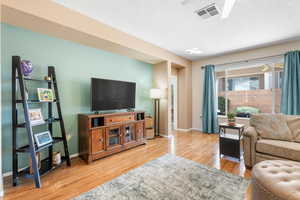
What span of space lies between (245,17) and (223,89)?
271 cm

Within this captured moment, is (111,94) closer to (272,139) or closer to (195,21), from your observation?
(195,21)

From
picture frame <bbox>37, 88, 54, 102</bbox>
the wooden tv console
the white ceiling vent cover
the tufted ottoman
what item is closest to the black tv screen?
the wooden tv console

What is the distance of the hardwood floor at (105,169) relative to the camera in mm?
1712

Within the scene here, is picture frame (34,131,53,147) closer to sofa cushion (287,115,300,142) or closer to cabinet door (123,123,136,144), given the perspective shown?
cabinet door (123,123,136,144)

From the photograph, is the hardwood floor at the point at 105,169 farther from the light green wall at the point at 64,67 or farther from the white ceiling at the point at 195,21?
the white ceiling at the point at 195,21

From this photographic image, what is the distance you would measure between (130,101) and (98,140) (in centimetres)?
124

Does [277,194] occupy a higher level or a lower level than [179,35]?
lower

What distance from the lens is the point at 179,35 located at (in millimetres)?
3035

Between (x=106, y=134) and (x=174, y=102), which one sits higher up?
(x=174, y=102)

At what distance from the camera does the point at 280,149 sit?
2.02 meters

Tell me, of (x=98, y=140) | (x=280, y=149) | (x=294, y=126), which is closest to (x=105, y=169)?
(x=98, y=140)

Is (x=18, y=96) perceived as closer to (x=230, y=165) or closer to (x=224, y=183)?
(x=224, y=183)

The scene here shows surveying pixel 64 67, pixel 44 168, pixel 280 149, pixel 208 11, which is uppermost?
pixel 208 11

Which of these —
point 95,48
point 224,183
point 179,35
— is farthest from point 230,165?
point 95,48
